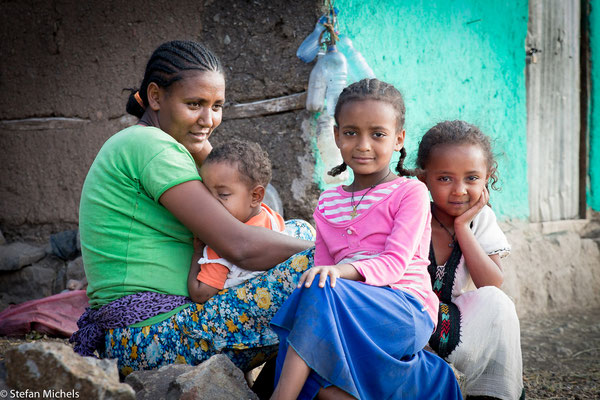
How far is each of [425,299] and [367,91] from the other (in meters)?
0.84

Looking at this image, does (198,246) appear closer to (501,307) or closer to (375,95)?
(375,95)

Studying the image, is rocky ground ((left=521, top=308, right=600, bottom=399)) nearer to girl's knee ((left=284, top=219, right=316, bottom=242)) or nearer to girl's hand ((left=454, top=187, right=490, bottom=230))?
girl's hand ((left=454, top=187, right=490, bottom=230))

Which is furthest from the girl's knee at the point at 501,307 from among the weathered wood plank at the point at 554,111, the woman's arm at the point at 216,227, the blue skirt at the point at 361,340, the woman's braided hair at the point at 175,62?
the weathered wood plank at the point at 554,111

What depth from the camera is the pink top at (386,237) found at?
2020 millimetres

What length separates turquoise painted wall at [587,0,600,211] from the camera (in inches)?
217

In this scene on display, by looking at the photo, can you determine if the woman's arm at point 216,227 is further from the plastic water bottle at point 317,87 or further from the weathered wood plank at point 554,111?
the weathered wood plank at point 554,111

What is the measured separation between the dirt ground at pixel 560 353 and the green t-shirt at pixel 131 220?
1.44 metres

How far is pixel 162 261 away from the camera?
233 cm

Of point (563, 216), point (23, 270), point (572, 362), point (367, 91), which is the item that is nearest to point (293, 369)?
point (367, 91)

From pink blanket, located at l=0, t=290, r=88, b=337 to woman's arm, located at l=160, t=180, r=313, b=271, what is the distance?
2.12 metres

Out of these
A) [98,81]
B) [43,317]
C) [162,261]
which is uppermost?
[98,81]

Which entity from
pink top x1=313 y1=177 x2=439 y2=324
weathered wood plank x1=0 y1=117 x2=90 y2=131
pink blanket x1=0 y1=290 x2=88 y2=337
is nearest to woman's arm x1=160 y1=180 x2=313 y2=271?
A: pink top x1=313 y1=177 x2=439 y2=324

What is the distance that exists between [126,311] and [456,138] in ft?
5.19

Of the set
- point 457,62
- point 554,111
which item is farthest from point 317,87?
point 554,111
